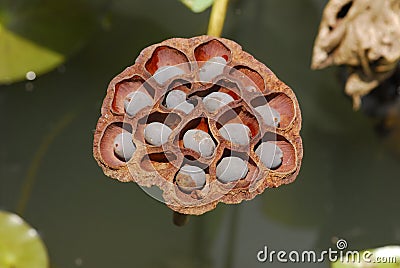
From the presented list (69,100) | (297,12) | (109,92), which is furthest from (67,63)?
(109,92)

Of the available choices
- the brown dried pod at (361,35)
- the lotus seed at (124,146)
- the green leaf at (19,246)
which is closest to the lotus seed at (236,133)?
the lotus seed at (124,146)

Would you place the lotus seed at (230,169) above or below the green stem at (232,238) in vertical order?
above

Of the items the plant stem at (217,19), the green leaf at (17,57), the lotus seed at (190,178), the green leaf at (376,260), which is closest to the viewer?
the lotus seed at (190,178)

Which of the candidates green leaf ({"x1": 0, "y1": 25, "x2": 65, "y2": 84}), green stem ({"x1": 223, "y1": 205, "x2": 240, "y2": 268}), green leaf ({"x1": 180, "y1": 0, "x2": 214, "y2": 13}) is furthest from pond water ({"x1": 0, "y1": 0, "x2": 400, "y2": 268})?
green leaf ({"x1": 180, "y1": 0, "x2": 214, "y2": 13})

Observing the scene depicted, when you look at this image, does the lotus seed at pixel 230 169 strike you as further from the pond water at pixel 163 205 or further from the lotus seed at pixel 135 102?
the pond water at pixel 163 205

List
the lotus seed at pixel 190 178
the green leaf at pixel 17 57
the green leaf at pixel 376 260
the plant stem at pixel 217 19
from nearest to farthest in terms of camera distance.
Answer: the lotus seed at pixel 190 178 → the plant stem at pixel 217 19 → the green leaf at pixel 376 260 → the green leaf at pixel 17 57

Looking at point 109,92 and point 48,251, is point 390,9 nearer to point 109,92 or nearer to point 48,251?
point 109,92
